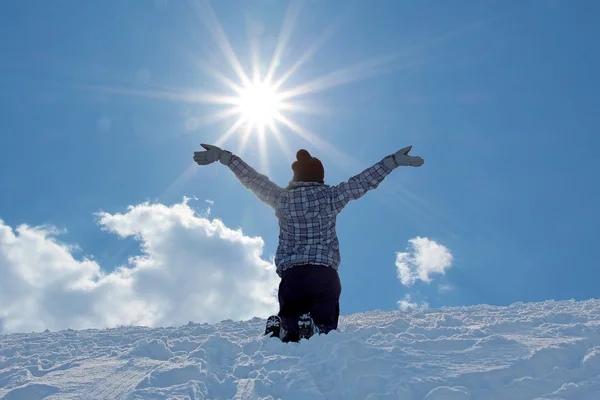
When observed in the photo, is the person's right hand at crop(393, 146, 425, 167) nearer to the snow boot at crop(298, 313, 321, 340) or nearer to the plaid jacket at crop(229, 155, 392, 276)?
the plaid jacket at crop(229, 155, 392, 276)

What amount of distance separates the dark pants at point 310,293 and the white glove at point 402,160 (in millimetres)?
1772

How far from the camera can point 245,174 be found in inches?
273

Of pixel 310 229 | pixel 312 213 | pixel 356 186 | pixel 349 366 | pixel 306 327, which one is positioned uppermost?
pixel 356 186

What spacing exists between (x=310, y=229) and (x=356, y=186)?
2.94 ft

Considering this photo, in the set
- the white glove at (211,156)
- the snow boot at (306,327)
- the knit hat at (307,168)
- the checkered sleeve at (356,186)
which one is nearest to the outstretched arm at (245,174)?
the white glove at (211,156)

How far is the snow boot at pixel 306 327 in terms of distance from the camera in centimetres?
573

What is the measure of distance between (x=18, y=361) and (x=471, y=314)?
6748 millimetres

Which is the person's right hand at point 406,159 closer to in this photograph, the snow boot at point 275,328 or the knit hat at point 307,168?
the knit hat at point 307,168

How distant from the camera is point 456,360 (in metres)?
4.44

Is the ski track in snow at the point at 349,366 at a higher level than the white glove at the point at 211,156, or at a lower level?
lower

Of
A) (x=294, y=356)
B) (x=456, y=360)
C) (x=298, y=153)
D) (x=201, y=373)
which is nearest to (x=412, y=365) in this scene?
(x=456, y=360)

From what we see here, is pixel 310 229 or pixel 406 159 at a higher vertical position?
pixel 406 159

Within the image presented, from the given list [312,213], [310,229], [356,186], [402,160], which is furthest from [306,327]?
[402,160]

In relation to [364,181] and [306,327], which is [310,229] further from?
[306,327]
